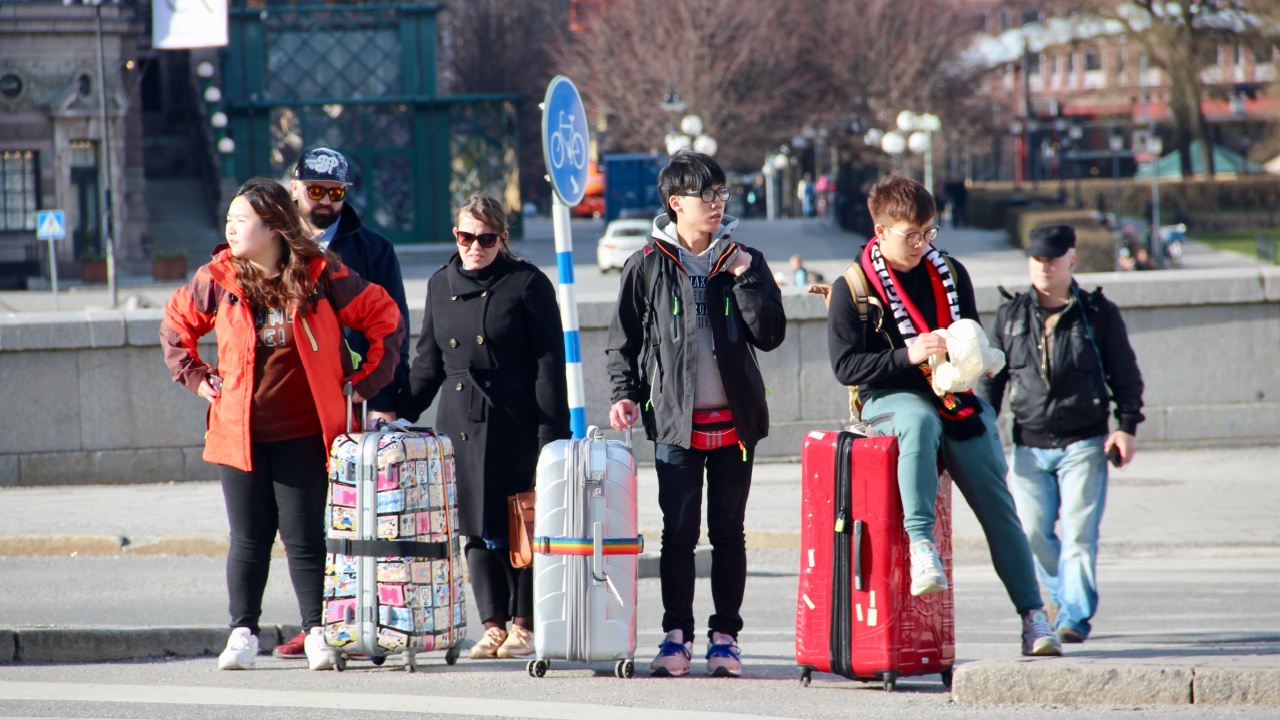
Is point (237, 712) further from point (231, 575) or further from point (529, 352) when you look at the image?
point (529, 352)

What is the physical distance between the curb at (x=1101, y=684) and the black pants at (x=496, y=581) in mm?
1853

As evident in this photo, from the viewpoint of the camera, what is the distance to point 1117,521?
1000 centimetres

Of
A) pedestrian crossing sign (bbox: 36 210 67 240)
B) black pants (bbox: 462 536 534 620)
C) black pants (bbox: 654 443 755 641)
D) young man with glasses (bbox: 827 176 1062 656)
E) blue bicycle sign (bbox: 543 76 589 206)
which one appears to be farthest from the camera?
pedestrian crossing sign (bbox: 36 210 67 240)

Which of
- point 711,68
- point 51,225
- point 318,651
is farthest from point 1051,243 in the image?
point 711,68

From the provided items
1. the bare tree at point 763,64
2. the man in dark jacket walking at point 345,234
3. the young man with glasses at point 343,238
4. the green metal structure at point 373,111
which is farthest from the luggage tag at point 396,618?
the bare tree at point 763,64

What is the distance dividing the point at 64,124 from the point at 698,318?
38942 millimetres

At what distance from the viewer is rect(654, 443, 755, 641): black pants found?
5.62 meters

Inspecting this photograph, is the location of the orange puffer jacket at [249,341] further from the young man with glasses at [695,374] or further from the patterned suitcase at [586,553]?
the young man with glasses at [695,374]

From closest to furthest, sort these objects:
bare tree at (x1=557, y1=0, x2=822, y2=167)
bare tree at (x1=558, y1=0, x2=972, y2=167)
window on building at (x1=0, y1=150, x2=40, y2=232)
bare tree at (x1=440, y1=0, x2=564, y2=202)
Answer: window on building at (x1=0, y1=150, x2=40, y2=232)
bare tree at (x1=557, y1=0, x2=822, y2=167)
bare tree at (x1=558, y1=0, x2=972, y2=167)
bare tree at (x1=440, y1=0, x2=564, y2=202)

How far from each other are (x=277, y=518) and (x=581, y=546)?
120 centimetres

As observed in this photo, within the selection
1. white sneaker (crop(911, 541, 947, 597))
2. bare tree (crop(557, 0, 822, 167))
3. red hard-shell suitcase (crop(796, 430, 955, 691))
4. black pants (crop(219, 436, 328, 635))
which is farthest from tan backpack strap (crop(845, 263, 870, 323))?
bare tree (crop(557, 0, 822, 167))

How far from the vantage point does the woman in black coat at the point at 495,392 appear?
6070 mm

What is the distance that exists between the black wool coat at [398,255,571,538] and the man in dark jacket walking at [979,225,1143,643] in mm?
1912

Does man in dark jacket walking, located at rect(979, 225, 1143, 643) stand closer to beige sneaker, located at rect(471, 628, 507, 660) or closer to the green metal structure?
beige sneaker, located at rect(471, 628, 507, 660)
